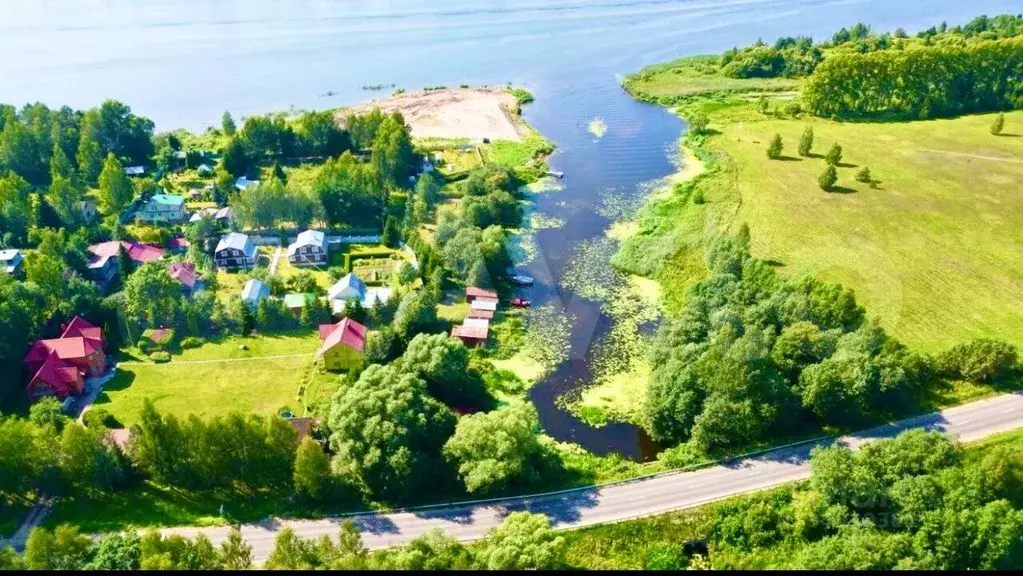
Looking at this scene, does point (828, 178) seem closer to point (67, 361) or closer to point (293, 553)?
point (293, 553)

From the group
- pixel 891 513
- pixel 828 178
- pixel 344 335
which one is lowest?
pixel 891 513

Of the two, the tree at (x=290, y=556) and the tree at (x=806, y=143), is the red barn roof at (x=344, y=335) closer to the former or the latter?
the tree at (x=290, y=556)

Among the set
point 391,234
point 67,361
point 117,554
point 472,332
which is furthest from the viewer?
point 391,234

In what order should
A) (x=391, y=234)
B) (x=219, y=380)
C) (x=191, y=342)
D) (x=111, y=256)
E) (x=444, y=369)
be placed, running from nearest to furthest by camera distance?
(x=444, y=369), (x=219, y=380), (x=191, y=342), (x=111, y=256), (x=391, y=234)

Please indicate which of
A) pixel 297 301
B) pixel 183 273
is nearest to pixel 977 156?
pixel 297 301

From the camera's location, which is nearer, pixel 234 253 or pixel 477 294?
pixel 477 294

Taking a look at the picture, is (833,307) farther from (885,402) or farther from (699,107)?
(699,107)

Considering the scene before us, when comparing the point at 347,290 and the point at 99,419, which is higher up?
the point at 347,290

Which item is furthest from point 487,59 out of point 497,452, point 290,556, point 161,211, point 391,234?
point 290,556
